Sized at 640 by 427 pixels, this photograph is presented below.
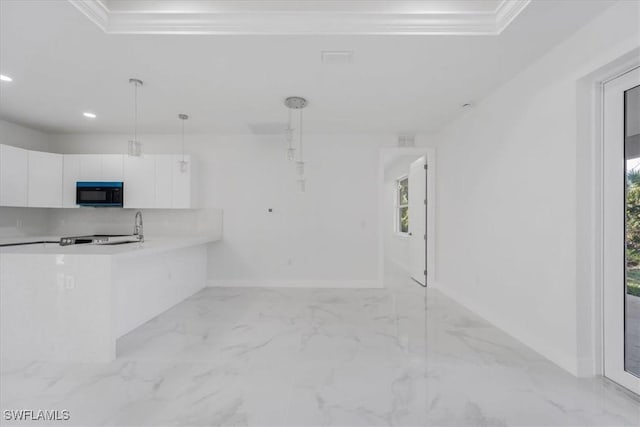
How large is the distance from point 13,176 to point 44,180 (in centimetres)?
32

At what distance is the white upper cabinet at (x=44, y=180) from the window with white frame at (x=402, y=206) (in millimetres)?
6578

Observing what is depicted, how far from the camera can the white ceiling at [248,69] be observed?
202cm

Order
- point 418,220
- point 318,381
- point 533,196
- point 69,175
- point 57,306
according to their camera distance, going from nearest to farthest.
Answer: point 318,381 < point 57,306 < point 533,196 < point 69,175 < point 418,220

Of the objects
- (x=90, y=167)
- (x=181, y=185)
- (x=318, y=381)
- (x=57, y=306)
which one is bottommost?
(x=318, y=381)

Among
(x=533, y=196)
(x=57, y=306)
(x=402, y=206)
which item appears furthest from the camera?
(x=402, y=206)

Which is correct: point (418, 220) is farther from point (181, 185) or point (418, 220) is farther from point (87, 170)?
point (87, 170)

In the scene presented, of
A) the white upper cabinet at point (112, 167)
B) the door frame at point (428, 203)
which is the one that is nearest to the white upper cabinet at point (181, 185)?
the white upper cabinet at point (112, 167)

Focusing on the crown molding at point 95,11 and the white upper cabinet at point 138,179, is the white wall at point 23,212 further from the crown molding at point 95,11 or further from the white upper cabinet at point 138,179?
the crown molding at point 95,11

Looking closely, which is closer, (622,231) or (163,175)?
(622,231)

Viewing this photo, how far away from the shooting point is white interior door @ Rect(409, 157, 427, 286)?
471 cm

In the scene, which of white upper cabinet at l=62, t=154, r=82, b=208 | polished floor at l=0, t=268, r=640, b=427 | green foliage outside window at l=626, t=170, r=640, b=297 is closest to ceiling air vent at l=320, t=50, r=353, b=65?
green foliage outside window at l=626, t=170, r=640, b=297

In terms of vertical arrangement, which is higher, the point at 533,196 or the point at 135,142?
the point at 135,142

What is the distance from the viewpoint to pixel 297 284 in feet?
15.1

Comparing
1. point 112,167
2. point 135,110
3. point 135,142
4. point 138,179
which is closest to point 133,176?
point 138,179
